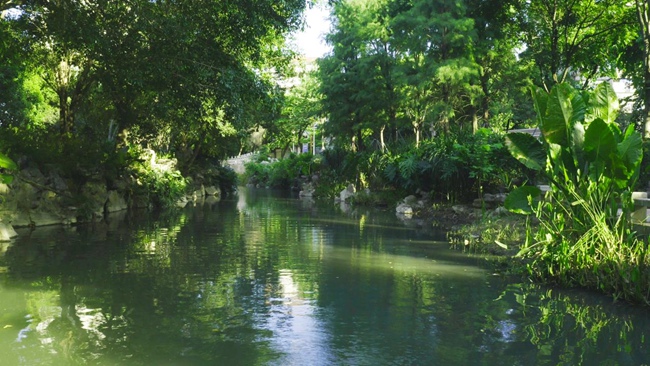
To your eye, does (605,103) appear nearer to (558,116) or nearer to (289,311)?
(558,116)

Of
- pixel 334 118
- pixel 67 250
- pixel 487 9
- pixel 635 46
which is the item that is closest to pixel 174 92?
pixel 67 250

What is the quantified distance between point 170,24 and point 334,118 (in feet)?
62.9


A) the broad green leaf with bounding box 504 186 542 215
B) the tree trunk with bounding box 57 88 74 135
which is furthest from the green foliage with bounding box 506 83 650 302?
the tree trunk with bounding box 57 88 74 135

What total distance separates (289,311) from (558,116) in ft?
14.3

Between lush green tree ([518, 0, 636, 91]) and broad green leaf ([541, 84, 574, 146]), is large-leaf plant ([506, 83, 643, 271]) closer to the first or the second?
broad green leaf ([541, 84, 574, 146])

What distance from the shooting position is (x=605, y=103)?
8.11 meters

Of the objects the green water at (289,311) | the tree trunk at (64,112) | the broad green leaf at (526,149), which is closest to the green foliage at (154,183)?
the tree trunk at (64,112)

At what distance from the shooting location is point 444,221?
1706cm

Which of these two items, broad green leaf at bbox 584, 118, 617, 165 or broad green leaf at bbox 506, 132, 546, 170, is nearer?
broad green leaf at bbox 584, 118, 617, 165

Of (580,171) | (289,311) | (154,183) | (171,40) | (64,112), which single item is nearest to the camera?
(289,311)

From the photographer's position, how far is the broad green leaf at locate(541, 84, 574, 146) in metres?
7.80

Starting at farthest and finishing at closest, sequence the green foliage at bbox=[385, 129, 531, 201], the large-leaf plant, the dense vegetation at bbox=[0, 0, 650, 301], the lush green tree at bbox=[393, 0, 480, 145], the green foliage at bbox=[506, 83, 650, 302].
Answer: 1. the lush green tree at bbox=[393, 0, 480, 145]
2. the green foliage at bbox=[385, 129, 531, 201]
3. the dense vegetation at bbox=[0, 0, 650, 301]
4. the large-leaf plant
5. the green foliage at bbox=[506, 83, 650, 302]

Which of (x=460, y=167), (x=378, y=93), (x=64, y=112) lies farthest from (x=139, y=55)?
(x=378, y=93)

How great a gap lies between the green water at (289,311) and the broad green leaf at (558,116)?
2016 millimetres
